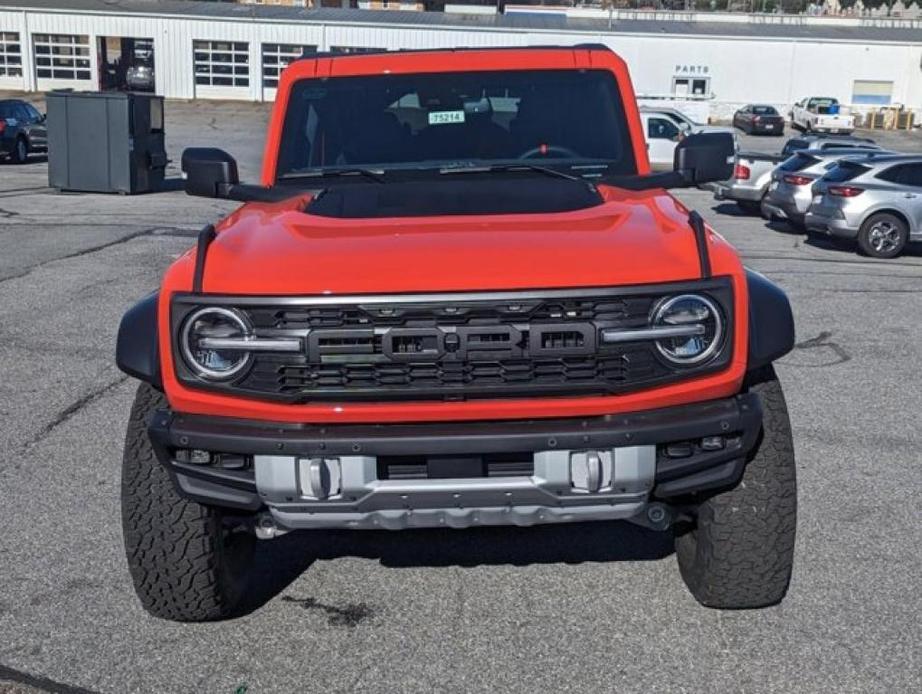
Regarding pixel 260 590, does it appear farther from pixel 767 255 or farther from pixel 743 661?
pixel 767 255

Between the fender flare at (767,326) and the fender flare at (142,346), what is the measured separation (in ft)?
6.27

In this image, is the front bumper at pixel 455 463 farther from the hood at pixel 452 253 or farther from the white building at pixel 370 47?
the white building at pixel 370 47

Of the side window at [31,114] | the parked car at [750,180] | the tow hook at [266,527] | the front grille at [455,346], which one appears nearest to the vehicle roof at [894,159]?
the parked car at [750,180]

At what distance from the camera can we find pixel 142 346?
379 centimetres

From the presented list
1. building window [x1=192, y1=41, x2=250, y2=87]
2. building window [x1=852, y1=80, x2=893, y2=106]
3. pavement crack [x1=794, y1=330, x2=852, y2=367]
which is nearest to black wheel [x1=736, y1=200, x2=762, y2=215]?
pavement crack [x1=794, y1=330, x2=852, y2=367]

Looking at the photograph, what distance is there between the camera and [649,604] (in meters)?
4.36

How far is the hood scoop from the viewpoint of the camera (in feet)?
14.0

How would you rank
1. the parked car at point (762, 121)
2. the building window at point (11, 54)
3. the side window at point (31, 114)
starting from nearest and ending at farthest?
the side window at point (31, 114), the parked car at point (762, 121), the building window at point (11, 54)

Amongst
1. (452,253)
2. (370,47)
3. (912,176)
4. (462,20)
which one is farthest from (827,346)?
(462,20)

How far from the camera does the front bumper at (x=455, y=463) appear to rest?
3.52 m

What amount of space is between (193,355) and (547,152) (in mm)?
2091

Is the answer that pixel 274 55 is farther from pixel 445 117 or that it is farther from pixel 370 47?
pixel 445 117

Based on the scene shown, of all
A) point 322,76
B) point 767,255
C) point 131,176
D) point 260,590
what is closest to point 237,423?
point 260,590

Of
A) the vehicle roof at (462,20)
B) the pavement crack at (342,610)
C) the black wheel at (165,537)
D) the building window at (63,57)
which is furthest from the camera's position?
the vehicle roof at (462,20)
